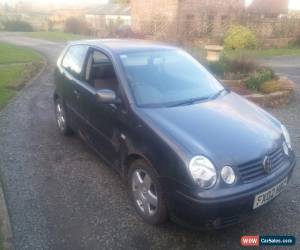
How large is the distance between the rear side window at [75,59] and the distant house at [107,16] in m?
26.5

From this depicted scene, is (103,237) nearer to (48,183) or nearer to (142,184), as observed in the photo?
(142,184)

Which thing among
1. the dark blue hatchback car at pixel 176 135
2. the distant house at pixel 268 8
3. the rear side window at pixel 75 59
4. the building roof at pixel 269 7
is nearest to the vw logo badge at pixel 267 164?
the dark blue hatchback car at pixel 176 135

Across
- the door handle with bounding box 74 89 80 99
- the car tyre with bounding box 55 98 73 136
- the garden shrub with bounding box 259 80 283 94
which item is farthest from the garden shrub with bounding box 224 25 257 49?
the door handle with bounding box 74 89 80 99

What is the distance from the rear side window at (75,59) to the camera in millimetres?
5309

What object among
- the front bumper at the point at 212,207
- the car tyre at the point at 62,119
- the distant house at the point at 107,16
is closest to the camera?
the front bumper at the point at 212,207

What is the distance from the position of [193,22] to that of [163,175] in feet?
71.3

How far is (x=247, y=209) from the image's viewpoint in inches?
129

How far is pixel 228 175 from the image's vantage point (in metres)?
3.21

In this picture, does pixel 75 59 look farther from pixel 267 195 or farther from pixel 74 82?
pixel 267 195

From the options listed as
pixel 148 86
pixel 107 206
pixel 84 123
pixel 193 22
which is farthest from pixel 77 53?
pixel 193 22

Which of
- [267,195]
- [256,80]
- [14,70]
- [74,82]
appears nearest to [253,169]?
[267,195]

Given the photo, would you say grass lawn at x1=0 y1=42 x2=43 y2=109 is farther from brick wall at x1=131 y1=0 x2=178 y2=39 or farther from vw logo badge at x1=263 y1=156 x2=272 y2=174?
brick wall at x1=131 y1=0 x2=178 y2=39

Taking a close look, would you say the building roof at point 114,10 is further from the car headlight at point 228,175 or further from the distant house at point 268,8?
the car headlight at point 228,175

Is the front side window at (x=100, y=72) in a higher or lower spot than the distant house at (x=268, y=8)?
lower
